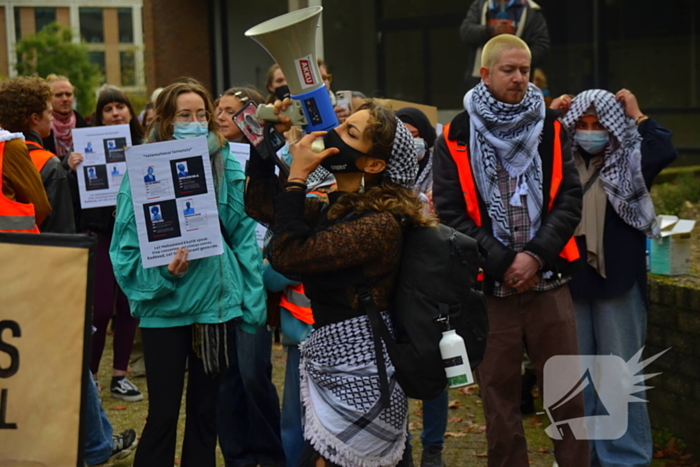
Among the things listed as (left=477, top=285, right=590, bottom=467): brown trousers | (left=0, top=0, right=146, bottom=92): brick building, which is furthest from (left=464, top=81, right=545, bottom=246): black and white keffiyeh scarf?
(left=0, top=0, right=146, bottom=92): brick building

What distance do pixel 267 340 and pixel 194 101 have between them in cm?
139

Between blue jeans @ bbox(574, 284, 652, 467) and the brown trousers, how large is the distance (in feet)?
1.05

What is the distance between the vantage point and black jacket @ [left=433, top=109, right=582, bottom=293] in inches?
177

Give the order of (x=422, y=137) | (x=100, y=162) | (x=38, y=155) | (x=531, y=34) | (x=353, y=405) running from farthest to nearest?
(x=531, y=34), (x=100, y=162), (x=422, y=137), (x=38, y=155), (x=353, y=405)

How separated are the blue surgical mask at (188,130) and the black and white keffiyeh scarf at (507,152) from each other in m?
1.39

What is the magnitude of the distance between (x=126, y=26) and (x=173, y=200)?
103m

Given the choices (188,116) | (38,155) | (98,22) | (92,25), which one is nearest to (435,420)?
(188,116)

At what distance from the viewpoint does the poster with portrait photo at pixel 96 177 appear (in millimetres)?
6551

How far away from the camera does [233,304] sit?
4.43m

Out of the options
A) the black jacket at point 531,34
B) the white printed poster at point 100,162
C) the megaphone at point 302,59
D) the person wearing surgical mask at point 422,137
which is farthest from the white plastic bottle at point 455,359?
the black jacket at point 531,34

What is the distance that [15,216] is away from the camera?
184 inches

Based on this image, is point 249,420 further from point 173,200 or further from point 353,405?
point 353,405

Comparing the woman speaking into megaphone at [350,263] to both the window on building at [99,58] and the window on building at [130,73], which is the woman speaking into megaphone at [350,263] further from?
the window on building at [99,58]

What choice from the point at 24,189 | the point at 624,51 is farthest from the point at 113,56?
the point at 24,189
